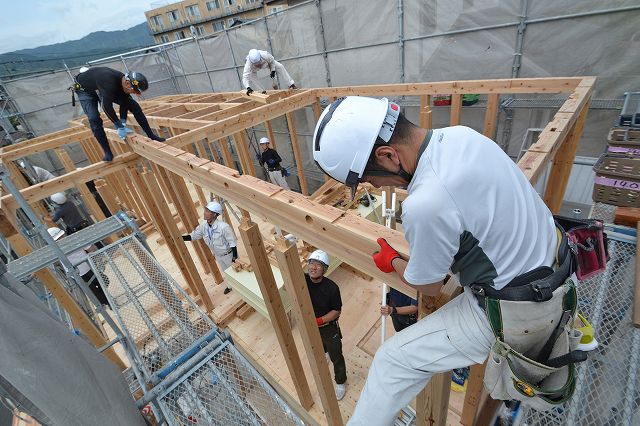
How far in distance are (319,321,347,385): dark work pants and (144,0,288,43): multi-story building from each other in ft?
109

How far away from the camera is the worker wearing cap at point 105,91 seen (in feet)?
12.8

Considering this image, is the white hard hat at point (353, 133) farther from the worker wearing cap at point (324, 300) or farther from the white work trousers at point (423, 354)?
the worker wearing cap at point (324, 300)

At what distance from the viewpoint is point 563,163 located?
10.6ft

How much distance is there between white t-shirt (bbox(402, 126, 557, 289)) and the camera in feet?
3.36

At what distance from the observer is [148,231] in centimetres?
702

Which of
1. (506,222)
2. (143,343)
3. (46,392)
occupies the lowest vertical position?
(143,343)

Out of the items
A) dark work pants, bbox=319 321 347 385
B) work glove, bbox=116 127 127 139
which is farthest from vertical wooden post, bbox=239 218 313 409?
work glove, bbox=116 127 127 139

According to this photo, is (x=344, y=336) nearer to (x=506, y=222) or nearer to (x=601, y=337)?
(x=601, y=337)

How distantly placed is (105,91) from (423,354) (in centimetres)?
485

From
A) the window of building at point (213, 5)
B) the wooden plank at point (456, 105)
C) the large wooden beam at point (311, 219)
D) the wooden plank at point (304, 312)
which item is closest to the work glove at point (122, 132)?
the large wooden beam at point (311, 219)

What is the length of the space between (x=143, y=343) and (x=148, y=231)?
14.1ft

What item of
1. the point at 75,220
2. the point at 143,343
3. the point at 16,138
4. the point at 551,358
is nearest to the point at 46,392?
the point at 551,358

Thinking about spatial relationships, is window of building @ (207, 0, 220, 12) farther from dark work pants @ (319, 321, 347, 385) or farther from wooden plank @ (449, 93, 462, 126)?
dark work pants @ (319, 321, 347, 385)

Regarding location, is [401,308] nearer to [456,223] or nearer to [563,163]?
[456,223]
